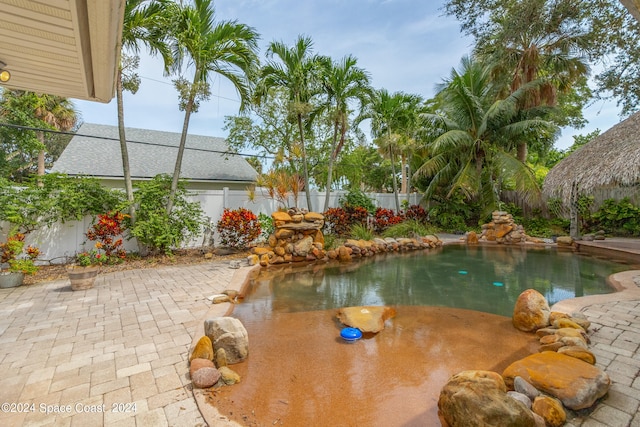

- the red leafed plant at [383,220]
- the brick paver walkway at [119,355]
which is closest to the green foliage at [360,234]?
the red leafed plant at [383,220]

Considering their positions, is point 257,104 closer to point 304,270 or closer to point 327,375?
point 304,270

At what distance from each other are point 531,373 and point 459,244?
8977mm

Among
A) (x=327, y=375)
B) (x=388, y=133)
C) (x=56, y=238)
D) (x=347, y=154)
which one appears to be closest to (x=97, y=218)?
(x=56, y=238)

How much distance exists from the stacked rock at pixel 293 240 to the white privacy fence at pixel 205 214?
2.04m

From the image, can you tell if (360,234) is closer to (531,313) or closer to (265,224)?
(265,224)

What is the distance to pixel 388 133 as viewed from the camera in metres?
11.9

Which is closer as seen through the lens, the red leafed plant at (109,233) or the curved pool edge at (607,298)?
the curved pool edge at (607,298)

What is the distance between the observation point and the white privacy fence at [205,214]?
6.35 m

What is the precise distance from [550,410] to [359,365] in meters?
1.44

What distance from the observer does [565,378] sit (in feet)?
6.96

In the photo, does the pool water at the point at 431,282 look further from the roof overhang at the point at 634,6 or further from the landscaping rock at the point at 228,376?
the roof overhang at the point at 634,6

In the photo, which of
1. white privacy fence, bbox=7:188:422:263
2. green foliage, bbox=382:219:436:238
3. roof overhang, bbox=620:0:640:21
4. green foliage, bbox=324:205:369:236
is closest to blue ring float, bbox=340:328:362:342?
roof overhang, bbox=620:0:640:21

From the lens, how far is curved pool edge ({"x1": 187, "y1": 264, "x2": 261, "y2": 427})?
6.27 feet

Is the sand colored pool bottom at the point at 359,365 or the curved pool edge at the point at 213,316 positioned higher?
the curved pool edge at the point at 213,316
